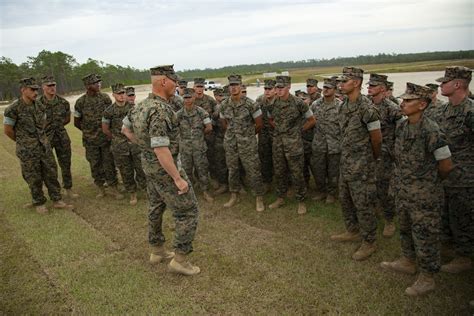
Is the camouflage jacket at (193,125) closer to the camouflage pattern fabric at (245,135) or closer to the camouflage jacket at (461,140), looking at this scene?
the camouflage pattern fabric at (245,135)

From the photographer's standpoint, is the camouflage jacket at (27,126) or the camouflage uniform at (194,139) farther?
the camouflage uniform at (194,139)

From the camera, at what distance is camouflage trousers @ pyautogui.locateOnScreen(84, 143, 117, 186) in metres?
7.08

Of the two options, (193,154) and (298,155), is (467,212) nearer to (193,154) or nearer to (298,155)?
(298,155)

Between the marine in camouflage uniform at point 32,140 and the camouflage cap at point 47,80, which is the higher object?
the camouflage cap at point 47,80

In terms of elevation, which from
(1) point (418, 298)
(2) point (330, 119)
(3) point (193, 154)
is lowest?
(1) point (418, 298)

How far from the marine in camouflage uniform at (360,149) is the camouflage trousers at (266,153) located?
8.22 feet

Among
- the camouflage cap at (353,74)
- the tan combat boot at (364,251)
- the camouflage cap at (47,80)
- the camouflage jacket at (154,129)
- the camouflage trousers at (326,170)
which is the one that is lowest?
the tan combat boot at (364,251)

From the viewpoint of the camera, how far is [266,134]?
21.9 ft

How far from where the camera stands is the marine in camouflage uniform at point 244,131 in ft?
19.7

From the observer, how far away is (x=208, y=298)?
3.72 meters

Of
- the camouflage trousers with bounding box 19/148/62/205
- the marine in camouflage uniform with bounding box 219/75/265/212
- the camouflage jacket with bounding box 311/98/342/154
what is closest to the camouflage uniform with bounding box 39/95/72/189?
the camouflage trousers with bounding box 19/148/62/205

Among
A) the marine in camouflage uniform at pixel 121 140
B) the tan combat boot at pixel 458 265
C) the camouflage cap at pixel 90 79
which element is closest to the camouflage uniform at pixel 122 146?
the marine in camouflage uniform at pixel 121 140

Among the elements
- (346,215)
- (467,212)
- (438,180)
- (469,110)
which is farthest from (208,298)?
(469,110)

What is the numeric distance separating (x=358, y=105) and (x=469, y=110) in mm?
1136
